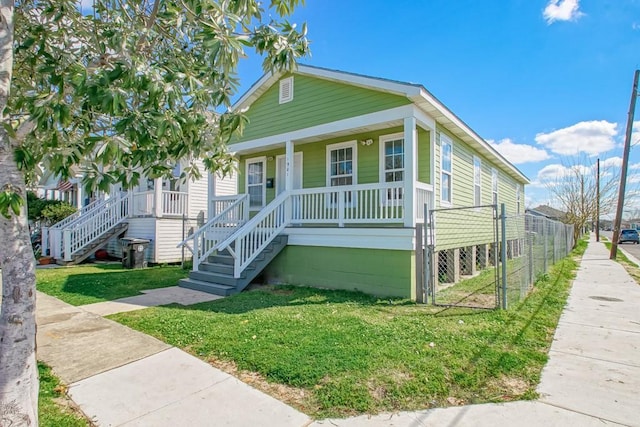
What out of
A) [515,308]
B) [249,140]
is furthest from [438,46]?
[515,308]

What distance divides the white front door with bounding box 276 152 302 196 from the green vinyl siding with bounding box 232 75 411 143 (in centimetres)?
108

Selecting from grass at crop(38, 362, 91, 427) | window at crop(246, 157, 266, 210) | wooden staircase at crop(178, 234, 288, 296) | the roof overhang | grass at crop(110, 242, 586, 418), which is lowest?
grass at crop(38, 362, 91, 427)

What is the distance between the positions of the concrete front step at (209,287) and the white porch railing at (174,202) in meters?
5.76

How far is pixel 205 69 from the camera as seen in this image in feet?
11.3

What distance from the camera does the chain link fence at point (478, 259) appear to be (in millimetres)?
6312

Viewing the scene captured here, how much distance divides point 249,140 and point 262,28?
6.80 metres

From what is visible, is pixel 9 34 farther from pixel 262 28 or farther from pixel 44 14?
pixel 262 28

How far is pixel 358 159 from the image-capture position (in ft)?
30.8

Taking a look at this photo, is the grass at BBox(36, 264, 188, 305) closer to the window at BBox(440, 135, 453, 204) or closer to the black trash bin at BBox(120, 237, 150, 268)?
the black trash bin at BBox(120, 237, 150, 268)

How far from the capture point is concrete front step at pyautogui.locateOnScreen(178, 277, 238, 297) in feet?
24.0

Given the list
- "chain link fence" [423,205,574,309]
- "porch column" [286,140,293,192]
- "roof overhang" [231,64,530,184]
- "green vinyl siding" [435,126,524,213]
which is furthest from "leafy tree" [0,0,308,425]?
"green vinyl siding" [435,126,524,213]

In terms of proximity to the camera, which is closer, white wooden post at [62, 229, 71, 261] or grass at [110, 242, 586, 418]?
grass at [110, 242, 586, 418]

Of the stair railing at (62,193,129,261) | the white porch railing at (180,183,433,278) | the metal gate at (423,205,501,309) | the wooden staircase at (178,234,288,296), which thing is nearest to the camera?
the metal gate at (423,205,501,309)

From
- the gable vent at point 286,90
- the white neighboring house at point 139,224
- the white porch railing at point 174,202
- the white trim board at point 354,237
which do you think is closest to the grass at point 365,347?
the white trim board at point 354,237
